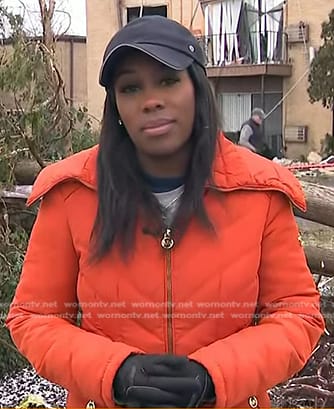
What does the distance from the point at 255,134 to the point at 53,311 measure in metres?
15.0

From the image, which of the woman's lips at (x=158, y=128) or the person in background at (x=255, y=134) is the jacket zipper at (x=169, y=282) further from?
the person in background at (x=255, y=134)

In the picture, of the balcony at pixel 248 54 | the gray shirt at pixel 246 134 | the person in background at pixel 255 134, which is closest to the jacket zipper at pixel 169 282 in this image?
the person in background at pixel 255 134

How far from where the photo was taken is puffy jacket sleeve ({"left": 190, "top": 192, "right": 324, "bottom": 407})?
1.53 m

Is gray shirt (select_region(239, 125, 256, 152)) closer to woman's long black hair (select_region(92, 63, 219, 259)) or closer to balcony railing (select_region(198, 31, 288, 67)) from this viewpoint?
balcony railing (select_region(198, 31, 288, 67))

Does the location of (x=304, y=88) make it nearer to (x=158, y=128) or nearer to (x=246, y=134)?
(x=246, y=134)

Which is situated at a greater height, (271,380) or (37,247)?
(37,247)

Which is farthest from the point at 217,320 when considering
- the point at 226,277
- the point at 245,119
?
the point at 245,119

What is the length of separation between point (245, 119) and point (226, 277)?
52.4 ft

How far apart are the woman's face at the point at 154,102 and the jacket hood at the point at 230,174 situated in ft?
0.38

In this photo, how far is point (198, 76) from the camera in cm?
161

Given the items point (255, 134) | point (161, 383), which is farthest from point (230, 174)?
point (255, 134)

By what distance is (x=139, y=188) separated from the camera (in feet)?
5.40

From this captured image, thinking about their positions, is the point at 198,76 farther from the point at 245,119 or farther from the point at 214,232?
the point at 245,119

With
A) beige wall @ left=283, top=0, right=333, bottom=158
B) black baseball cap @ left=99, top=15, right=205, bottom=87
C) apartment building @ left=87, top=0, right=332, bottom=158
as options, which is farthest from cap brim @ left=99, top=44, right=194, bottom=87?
beige wall @ left=283, top=0, right=333, bottom=158
